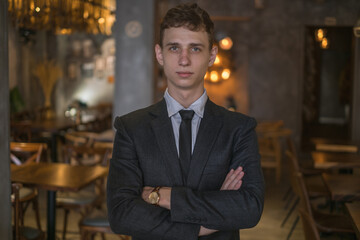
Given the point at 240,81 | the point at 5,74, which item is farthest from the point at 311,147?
the point at 5,74

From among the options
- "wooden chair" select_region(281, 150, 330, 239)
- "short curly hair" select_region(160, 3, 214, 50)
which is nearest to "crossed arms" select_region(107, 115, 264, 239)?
"short curly hair" select_region(160, 3, 214, 50)

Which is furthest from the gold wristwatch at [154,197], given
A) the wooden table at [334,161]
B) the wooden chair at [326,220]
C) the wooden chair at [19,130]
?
the wooden chair at [19,130]

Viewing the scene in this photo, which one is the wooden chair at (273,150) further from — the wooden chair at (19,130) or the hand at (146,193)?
the hand at (146,193)

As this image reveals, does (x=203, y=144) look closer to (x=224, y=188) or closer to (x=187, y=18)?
(x=224, y=188)

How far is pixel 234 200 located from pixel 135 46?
12.0 ft

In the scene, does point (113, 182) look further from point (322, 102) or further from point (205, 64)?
point (322, 102)

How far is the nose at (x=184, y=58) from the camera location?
5.35ft

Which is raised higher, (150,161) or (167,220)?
(150,161)

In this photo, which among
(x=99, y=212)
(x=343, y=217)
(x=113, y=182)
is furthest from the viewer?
(x=343, y=217)

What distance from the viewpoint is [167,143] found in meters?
1.70

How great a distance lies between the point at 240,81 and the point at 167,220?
8162 millimetres

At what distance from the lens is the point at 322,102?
1670 cm

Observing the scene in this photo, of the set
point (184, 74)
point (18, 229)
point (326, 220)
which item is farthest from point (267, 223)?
point (184, 74)

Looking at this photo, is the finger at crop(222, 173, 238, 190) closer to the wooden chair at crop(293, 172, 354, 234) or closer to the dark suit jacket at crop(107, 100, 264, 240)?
the dark suit jacket at crop(107, 100, 264, 240)
